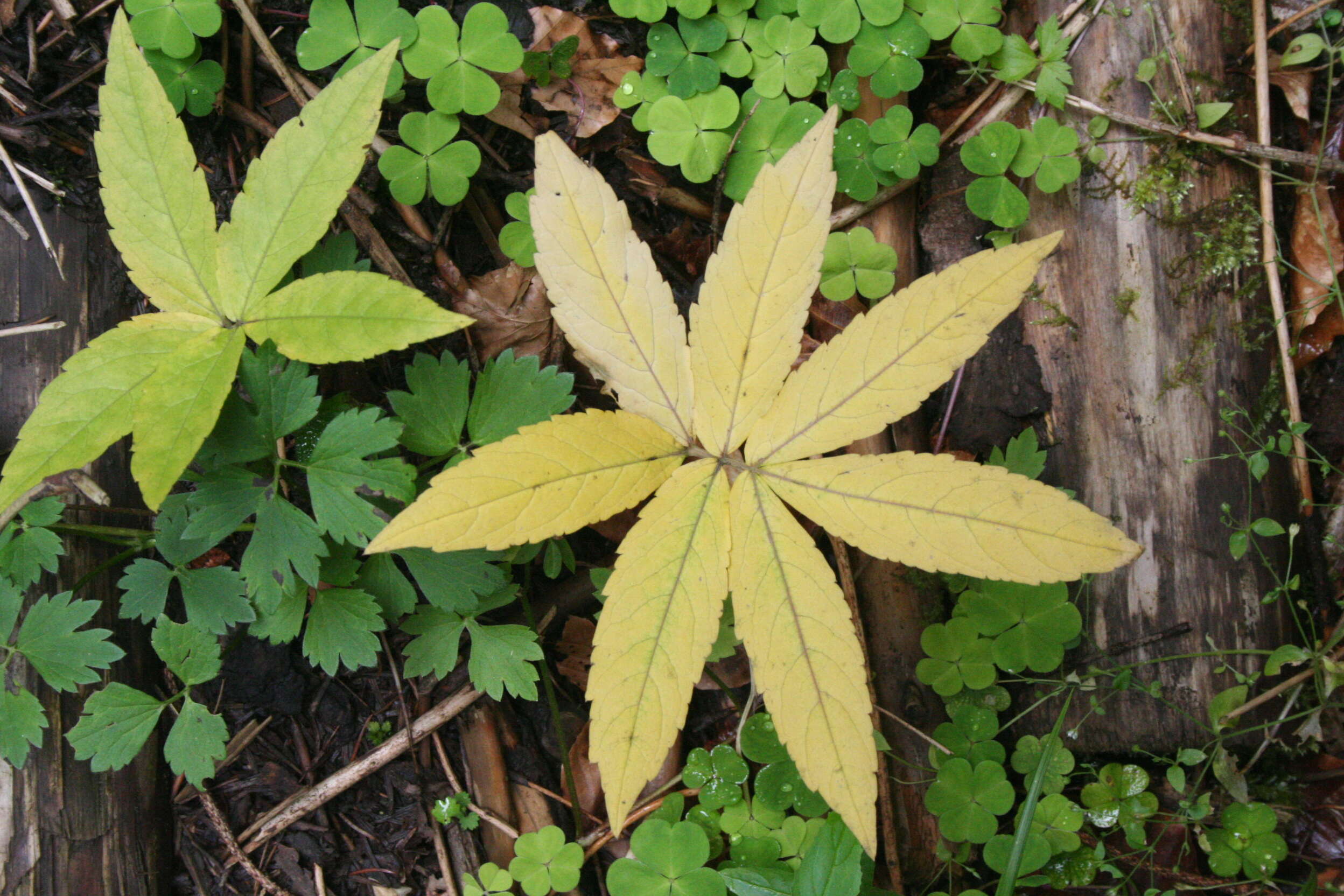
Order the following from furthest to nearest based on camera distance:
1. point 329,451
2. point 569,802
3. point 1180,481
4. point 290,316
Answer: point 569,802
point 1180,481
point 329,451
point 290,316

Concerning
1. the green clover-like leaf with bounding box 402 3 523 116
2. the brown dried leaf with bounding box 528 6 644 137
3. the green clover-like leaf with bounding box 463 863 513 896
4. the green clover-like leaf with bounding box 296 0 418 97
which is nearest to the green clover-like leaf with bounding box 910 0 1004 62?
the brown dried leaf with bounding box 528 6 644 137

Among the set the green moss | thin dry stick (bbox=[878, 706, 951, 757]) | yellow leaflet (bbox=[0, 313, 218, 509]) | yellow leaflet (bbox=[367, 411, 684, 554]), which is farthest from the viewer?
thin dry stick (bbox=[878, 706, 951, 757])

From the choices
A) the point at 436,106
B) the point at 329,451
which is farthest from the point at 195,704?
the point at 436,106

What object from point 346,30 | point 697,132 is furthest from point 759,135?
point 346,30

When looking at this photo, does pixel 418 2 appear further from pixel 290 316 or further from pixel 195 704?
pixel 195 704

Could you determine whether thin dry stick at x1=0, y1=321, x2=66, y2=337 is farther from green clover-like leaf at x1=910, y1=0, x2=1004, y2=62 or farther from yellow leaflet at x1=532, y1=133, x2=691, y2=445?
green clover-like leaf at x1=910, y1=0, x2=1004, y2=62

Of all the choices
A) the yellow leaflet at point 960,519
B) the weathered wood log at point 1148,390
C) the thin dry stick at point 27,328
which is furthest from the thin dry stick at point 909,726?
the thin dry stick at point 27,328
